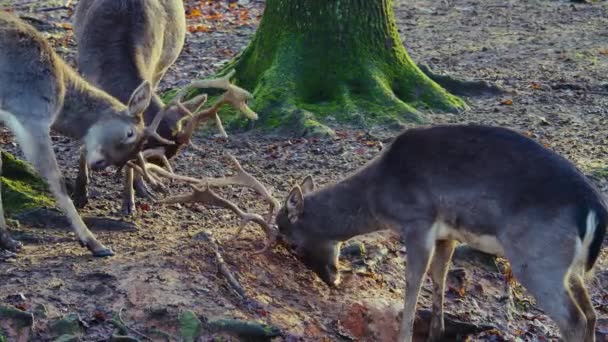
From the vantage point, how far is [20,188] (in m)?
8.13

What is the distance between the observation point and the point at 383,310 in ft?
24.2

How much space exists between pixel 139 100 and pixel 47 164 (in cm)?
79

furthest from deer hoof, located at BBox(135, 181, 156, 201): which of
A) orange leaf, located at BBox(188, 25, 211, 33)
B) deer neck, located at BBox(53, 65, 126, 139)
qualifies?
orange leaf, located at BBox(188, 25, 211, 33)

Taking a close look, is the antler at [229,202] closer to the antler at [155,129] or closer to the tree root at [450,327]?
the antler at [155,129]

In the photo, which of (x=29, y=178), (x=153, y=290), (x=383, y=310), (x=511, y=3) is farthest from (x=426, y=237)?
(x=511, y=3)

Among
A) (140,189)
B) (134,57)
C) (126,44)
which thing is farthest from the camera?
(126,44)

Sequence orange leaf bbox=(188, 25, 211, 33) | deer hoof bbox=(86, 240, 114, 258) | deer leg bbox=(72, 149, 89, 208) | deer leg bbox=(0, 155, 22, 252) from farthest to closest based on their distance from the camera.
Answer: orange leaf bbox=(188, 25, 211, 33), deer leg bbox=(72, 149, 89, 208), deer leg bbox=(0, 155, 22, 252), deer hoof bbox=(86, 240, 114, 258)

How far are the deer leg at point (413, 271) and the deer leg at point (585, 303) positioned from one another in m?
0.87

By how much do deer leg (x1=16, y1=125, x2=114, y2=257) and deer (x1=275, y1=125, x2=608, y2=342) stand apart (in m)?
1.33

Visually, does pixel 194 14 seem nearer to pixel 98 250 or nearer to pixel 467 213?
pixel 98 250

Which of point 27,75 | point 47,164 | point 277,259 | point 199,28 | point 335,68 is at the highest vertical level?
point 27,75

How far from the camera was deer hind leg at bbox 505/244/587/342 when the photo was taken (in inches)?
250

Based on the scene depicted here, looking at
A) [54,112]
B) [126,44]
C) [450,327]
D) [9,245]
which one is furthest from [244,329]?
[126,44]

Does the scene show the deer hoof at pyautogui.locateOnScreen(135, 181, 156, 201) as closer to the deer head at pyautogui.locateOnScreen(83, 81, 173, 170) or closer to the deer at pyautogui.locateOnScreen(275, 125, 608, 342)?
the deer head at pyautogui.locateOnScreen(83, 81, 173, 170)
